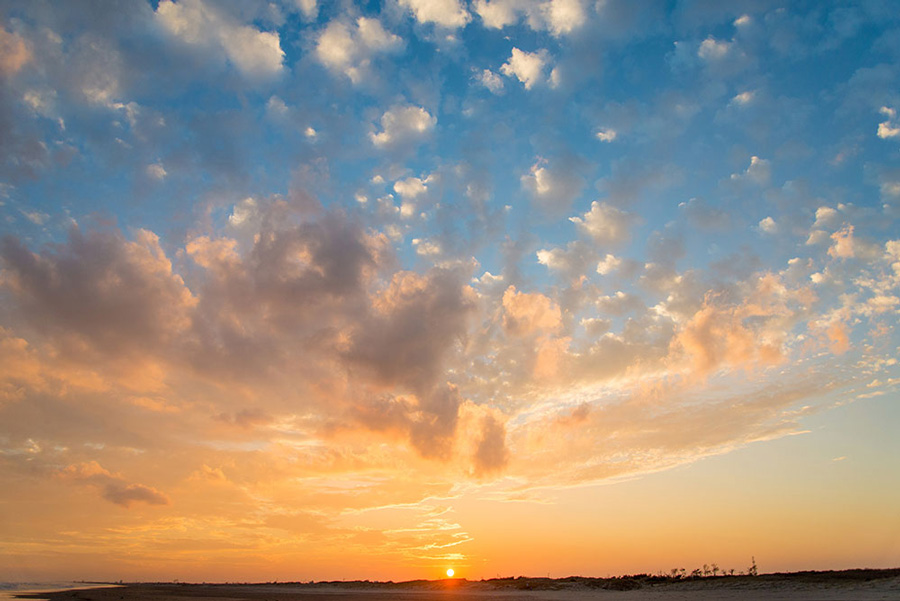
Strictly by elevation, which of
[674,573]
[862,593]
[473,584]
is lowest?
[473,584]

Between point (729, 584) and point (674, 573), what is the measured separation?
17863 millimetres

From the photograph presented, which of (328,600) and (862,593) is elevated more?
(862,593)

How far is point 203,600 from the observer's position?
62.6 metres

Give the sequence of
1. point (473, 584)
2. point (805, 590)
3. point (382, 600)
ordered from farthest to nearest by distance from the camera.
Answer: point (473, 584) < point (382, 600) < point (805, 590)

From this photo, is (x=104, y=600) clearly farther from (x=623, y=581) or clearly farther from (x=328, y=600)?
(x=623, y=581)

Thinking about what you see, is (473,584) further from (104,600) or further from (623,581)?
(104,600)

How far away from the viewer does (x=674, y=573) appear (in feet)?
238

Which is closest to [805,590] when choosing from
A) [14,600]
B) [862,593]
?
[862,593]

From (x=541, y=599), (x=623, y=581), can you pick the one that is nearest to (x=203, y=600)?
(x=541, y=599)

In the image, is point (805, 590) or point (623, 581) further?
point (623, 581)

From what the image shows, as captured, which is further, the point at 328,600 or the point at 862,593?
the point at 328,600

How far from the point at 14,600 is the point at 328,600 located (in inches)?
1419

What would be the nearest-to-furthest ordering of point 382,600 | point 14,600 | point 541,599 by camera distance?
1. point 541,599
2. point 14,600
3. point 382,600

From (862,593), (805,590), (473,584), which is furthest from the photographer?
(473,584)
